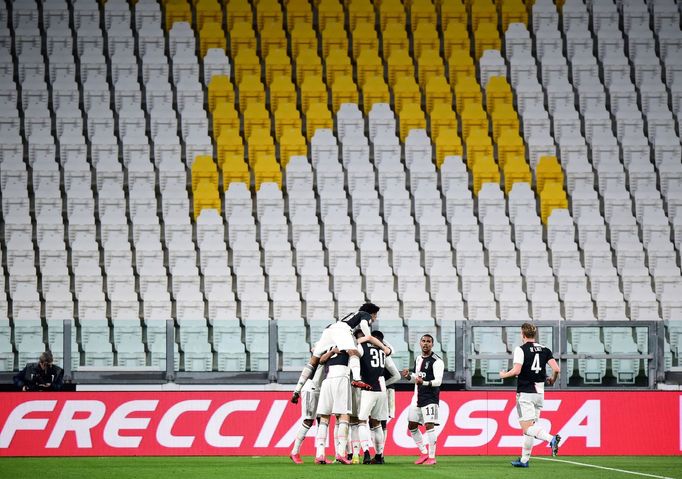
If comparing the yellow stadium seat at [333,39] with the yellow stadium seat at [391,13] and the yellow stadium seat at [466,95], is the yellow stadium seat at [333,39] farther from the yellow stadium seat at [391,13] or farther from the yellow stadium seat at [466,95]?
the yellow stadium seat at [466,95]

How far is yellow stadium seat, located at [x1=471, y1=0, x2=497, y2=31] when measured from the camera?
24984mm

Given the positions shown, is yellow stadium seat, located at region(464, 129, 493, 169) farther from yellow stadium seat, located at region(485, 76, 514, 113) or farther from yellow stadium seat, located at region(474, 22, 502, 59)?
yellow stadium seat, located at region(474, 22, 502, 59)

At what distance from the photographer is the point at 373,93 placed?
23.6m

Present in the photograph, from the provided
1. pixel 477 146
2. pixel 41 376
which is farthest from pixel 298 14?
pixel 41 376

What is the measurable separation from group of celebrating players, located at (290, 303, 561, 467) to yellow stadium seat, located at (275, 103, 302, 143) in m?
9.41

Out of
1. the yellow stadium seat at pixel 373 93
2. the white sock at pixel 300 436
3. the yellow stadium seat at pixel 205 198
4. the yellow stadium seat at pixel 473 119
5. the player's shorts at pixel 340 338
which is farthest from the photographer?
the yellow stadium seat at pixel 373 93

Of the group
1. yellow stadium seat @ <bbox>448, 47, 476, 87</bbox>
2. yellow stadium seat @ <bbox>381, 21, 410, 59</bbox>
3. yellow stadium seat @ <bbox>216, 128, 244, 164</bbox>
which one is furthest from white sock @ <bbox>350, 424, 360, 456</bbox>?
yellow stadium seat @ <bbox>381, 21, 410, 59</bbox>

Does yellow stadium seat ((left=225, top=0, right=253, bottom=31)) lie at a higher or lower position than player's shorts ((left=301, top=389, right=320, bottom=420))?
higher

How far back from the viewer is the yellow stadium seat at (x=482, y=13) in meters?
25.0

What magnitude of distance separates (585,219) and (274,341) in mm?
7599

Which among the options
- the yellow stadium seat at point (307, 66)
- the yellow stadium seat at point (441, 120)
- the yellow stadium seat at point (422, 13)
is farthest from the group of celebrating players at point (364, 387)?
the yellow stadium seat at point (422, 13)

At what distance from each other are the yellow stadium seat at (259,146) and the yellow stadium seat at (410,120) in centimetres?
272

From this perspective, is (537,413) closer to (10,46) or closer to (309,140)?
(309,140)

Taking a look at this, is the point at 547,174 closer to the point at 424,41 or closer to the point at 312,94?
the point at 424,41
